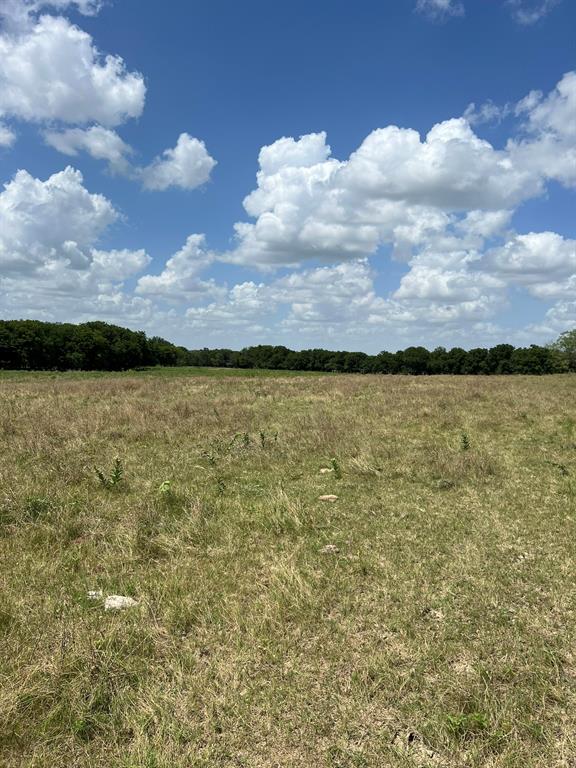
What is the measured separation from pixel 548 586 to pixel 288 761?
3569 millimetres

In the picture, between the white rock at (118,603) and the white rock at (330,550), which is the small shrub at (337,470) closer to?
the white rock at (330,550)

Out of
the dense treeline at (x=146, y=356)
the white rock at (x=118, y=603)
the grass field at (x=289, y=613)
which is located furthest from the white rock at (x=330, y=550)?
the dense treeline at (x=146, y=356)

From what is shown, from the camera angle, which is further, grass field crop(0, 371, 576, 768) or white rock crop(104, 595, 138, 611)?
white rock crop(104, 595, 138, 611)

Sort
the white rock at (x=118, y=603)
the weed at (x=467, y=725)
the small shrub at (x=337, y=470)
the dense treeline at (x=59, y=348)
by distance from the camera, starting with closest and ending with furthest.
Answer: the weed at (x=467, y=725), the white rock at (x=118, y=603), the small shrub at (x=337, y=470), the dense treeline at (x=59, y=348)

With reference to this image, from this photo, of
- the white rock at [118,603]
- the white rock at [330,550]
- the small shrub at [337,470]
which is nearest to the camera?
the white rock at [118,603]

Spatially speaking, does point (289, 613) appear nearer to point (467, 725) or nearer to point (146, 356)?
point (467, 725)

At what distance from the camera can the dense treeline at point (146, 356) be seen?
307 ft

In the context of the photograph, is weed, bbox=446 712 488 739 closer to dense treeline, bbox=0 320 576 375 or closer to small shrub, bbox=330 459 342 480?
small shrub, bbox=330 459 342 480

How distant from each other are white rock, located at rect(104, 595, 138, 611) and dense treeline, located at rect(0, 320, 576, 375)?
9821cm

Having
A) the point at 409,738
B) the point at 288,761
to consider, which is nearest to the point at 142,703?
the point at 288,761

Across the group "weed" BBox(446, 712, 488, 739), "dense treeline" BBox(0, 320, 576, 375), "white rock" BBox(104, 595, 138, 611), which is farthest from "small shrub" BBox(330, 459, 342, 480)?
"dense treeline" BBox(0, 320, 576, 375)

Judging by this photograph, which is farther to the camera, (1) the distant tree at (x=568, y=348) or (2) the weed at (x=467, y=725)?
(1) the distant tree at (x=568, y=348)

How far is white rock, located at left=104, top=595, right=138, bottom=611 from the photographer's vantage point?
4.94 m

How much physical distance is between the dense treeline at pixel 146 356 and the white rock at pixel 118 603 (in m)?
98.2
